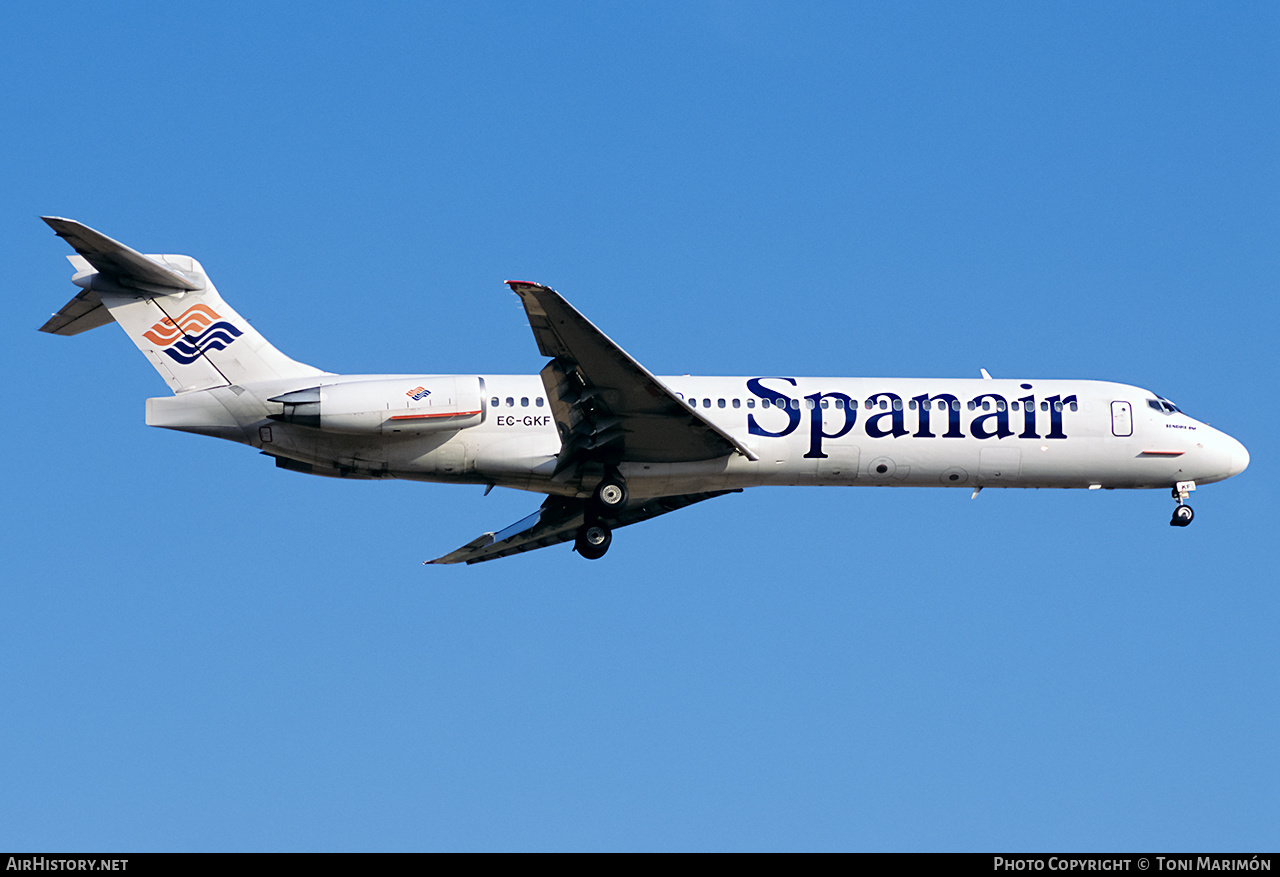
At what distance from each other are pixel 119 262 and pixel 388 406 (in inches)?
200

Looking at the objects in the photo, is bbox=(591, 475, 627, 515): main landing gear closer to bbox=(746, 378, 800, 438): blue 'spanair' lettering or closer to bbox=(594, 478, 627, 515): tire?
bbox=(594, 478, 627, 515): tire

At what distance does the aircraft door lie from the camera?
24.8 metres

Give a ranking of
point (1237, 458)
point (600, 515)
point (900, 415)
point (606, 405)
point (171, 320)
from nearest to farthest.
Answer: point (606, 405) → point (171, 320) → point (600, 515) → point (900, 415) → point (1237, 458)

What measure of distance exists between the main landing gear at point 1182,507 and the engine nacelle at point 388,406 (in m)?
13.5

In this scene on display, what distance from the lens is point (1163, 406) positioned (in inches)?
1005

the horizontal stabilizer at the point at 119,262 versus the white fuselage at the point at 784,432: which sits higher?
the horizontal stabilizer at the point at 119,262

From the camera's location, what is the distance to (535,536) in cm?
2680

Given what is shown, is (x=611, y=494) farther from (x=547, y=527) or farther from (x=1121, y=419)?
(x=1121, y=419)

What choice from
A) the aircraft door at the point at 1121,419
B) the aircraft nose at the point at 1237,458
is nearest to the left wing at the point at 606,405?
the aircraft door at the point at 1121,419

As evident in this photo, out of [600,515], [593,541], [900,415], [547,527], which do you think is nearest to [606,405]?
[600,515]

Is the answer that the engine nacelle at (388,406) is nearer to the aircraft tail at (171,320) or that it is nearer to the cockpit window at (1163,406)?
the aircraft tail at (171,320)

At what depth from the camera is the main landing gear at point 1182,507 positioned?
82.7ft
